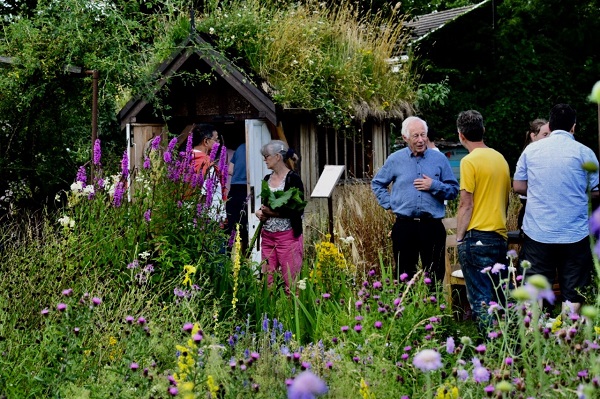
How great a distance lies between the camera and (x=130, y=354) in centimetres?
329

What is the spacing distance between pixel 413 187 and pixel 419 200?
0.37 feet

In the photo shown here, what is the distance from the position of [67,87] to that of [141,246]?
20.5 feet

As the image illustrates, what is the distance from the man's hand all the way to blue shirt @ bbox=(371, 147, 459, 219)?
0.03 m

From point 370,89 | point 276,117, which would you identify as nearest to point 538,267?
point 276,117

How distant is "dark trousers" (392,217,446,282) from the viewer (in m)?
6.56

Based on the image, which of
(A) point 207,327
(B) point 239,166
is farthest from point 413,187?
(B) point 239,166

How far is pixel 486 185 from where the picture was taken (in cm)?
594

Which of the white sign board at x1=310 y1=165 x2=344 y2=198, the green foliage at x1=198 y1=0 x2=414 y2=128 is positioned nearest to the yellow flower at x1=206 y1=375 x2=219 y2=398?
the white sign board at x1=310 y1=165 x2=344 y2=198

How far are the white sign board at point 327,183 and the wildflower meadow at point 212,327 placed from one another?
49.7 inches

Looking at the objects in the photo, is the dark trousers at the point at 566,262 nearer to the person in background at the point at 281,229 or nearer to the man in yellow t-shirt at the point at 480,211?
the man in yellow t-shirt at the point at 480,211

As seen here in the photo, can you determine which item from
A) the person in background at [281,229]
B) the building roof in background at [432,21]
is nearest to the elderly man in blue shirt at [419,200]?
the person in background at [281,229]

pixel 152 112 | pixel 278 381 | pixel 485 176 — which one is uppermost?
pixel 152 112

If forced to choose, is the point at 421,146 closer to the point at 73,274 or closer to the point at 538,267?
the point at 538,267

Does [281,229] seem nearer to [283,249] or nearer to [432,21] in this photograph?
[283,249]
